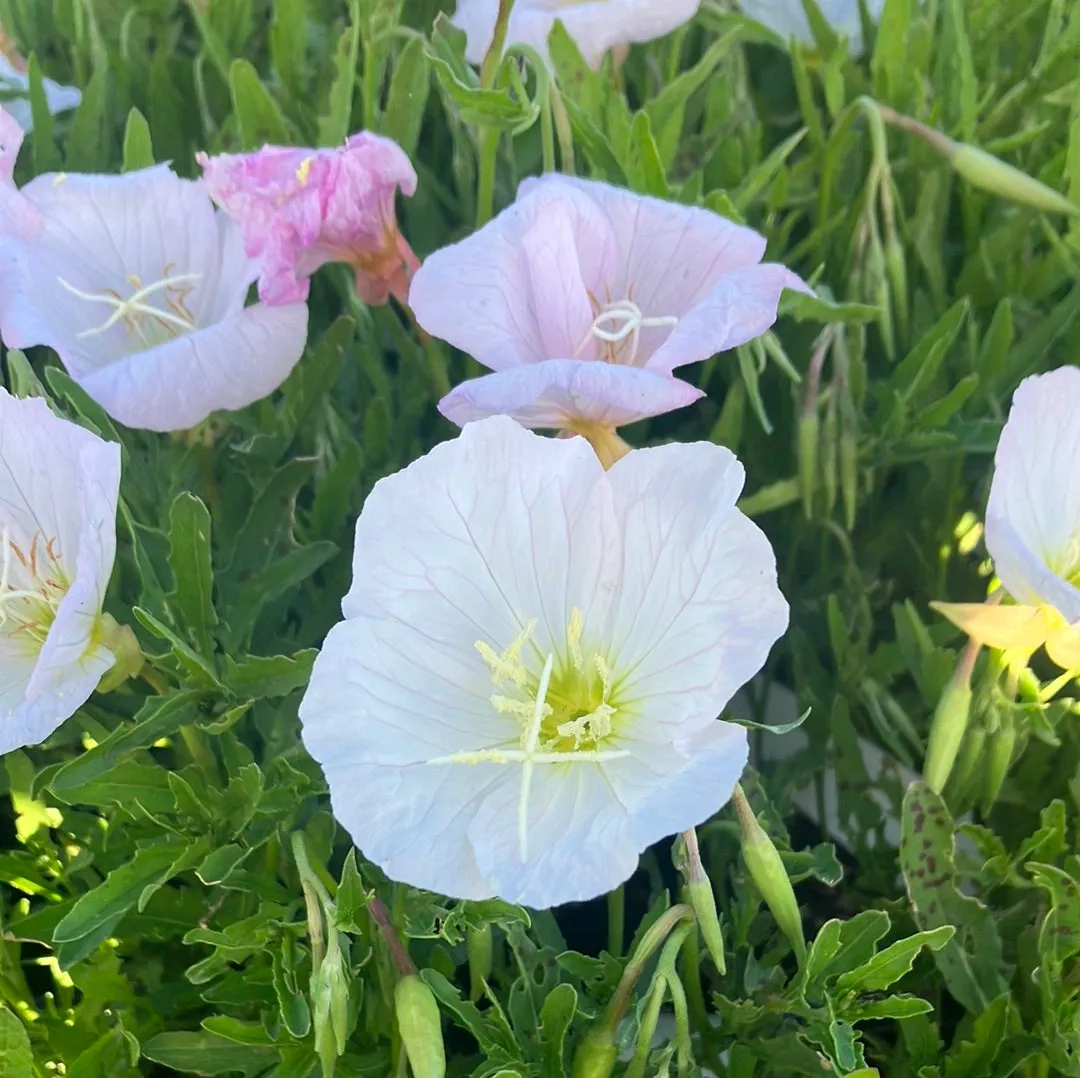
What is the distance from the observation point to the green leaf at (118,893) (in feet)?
1.64

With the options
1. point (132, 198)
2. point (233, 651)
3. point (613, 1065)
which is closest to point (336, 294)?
point (132, 198)

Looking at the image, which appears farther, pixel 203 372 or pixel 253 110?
pixel 253 110

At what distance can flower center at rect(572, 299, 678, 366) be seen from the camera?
541mm

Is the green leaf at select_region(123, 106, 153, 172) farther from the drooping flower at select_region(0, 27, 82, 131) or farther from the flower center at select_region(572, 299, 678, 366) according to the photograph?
the flower center at select_region(572, 299, 678, 366)

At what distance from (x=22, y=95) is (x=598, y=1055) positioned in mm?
752

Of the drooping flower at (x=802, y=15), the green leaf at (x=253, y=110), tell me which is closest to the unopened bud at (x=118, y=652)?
the green leaf at (x=253, y=110)

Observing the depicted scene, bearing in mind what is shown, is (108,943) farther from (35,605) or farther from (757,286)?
(757,286)

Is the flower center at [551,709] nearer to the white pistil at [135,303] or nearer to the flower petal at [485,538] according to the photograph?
the flower petal at [485,538]

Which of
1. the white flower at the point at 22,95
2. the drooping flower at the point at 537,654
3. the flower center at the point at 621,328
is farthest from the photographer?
the white flower at the point at 22,95

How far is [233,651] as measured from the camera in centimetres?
59

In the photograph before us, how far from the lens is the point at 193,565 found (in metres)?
0.53

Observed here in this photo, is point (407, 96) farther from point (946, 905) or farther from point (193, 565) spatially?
point (946, 905)

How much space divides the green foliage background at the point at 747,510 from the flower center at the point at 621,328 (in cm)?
7

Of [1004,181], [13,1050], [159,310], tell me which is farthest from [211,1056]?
[1004,181]
